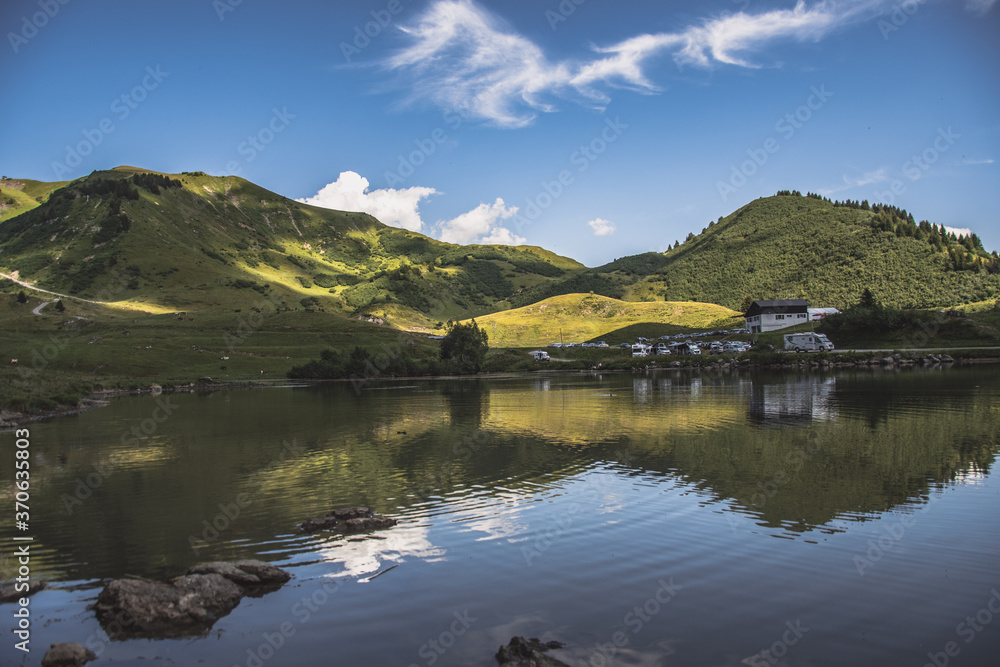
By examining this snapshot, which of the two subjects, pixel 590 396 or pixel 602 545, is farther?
pixel 590 396

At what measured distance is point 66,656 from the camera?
11.0m

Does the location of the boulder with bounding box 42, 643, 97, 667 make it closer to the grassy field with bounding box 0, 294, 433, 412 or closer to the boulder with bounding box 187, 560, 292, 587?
the boulder with bounding box 187, 560, 292, 587

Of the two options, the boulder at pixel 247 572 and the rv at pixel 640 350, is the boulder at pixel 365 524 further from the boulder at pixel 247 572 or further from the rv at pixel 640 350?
the rv at pixel 640 350

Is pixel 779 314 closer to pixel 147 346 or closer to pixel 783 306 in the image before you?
pixel 783 306

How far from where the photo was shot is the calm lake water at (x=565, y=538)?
1158 cm

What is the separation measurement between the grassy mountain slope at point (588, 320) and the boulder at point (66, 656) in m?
158

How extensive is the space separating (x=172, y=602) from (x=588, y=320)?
173495 mm

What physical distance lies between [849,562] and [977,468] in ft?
45.6

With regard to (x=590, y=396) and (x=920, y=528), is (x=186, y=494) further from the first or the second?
(x=590, y=396)

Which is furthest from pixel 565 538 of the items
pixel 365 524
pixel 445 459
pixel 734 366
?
pixel 734 366

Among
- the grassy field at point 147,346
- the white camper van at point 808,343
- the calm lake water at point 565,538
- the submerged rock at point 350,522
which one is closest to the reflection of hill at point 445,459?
the calm lake water at point 565,538

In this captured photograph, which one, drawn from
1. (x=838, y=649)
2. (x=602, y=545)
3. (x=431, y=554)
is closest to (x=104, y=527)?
(x=431, y=554)

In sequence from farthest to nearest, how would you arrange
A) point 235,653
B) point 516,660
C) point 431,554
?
point 431,554, point 235,653, point 516,660

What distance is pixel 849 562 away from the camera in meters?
15.0
